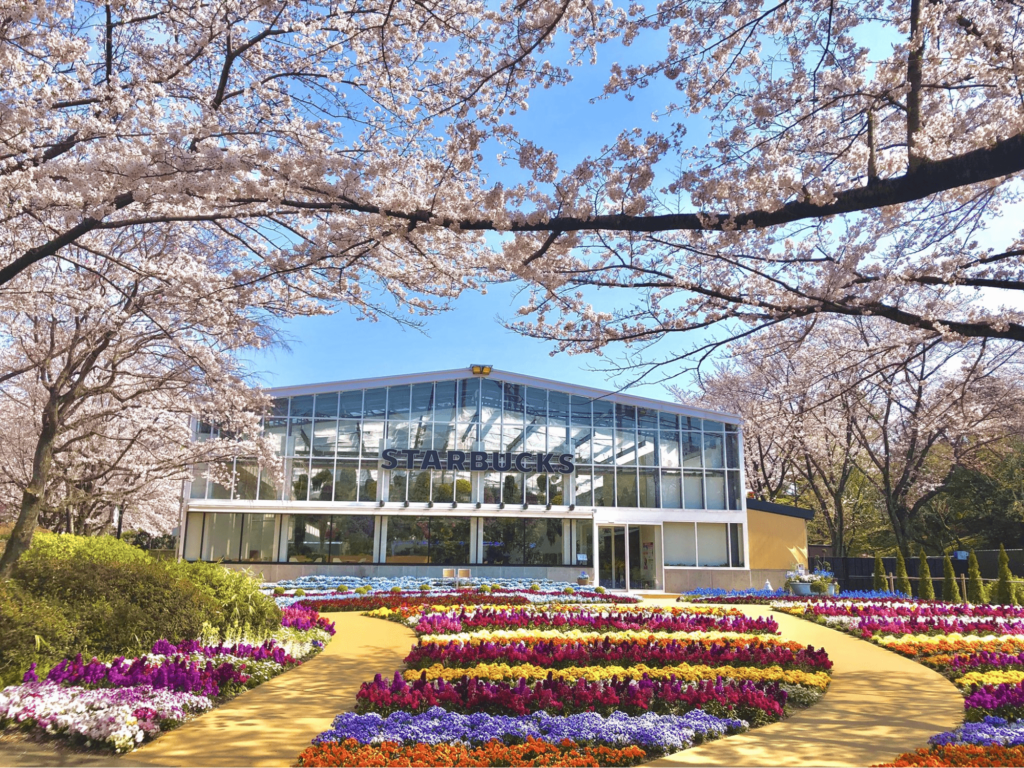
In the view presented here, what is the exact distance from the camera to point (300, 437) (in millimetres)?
23859

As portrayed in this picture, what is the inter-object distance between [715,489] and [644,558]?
3.62 m

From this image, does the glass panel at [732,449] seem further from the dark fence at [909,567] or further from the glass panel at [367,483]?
the glass panel at [367,483]

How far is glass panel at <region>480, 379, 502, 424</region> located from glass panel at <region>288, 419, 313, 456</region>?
5.98 metres

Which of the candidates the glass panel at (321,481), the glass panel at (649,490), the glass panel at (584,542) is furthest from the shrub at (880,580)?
the glass panel at (321,481)

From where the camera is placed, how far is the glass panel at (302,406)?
23984 mm

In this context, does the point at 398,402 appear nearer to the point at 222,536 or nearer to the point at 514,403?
the point at 514,403

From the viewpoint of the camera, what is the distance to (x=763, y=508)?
25.3 m

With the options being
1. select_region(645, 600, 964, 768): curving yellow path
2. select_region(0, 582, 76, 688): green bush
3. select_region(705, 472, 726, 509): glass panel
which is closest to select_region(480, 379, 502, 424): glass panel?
select_region(705, 472, 726, 509): glass panel

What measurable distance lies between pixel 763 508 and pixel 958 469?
8.88 m

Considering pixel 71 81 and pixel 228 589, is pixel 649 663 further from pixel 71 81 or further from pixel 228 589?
pixel 71 81

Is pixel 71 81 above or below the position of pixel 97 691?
above

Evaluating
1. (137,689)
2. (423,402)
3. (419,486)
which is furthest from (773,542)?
(137,689)

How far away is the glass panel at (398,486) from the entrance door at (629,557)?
7.10 m

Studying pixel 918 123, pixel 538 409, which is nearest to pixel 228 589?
pixel 918 123
